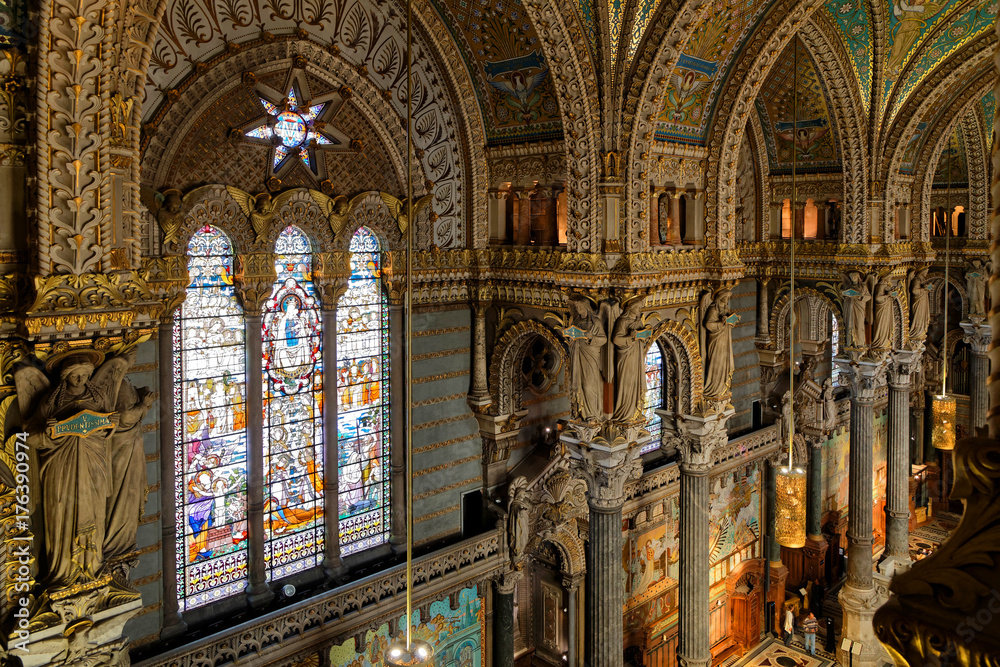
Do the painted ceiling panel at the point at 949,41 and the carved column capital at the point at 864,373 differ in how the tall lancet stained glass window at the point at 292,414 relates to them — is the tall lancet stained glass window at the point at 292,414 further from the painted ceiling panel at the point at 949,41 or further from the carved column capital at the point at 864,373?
the painted ceiling panel at the point at 949,41

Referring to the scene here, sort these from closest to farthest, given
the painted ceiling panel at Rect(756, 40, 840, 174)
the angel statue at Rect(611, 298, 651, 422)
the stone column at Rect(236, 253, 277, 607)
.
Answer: the stone column at Rect(236, 253, 277, 607), the angel statue at Rect(611, 298, 651, 422), the painted ceiling panel at Rect(756, 40, 840, 174)

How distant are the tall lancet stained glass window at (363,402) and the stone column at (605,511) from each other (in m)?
2.45

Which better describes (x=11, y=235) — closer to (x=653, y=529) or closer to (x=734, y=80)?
(x=734, y=80)

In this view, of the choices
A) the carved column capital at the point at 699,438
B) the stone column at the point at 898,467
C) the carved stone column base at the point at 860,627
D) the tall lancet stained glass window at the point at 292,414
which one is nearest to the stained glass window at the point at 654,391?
the carved column capital at the point at 699,438

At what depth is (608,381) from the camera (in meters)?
9.40

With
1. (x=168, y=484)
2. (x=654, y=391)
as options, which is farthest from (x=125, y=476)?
(x=654, y=391)

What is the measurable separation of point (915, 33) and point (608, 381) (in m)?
8.32

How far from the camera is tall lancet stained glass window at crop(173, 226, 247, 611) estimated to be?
26.6 feet

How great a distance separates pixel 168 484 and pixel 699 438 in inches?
272

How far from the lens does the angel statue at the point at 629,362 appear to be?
9.30 meters

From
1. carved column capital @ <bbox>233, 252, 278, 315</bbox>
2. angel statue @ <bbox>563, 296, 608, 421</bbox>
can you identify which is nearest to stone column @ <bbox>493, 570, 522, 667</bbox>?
angel statue @ <bbox>563, 296, 608, 421</bbox>

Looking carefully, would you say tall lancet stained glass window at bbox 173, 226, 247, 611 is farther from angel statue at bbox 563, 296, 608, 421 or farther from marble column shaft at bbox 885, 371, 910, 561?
marble column shaft at bbox 885, 371, 910, 561

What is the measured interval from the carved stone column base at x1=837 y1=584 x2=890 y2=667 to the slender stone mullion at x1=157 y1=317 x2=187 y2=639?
41.3 feet

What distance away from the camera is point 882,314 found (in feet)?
47.3
